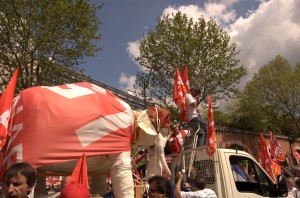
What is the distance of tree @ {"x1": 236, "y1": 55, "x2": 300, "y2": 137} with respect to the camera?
29481 mm

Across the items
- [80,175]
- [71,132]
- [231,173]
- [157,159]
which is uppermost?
[71,132]

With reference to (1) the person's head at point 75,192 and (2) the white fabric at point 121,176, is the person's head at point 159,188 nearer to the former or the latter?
(1) the person's head at point 75,192

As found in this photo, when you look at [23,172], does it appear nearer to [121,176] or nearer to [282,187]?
[121,176]

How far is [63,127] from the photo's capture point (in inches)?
171

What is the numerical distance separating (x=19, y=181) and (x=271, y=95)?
30116 millimetres

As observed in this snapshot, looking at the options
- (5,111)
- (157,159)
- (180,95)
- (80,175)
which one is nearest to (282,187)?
(157,159)

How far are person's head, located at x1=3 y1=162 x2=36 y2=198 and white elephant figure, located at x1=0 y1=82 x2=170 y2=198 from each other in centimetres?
144

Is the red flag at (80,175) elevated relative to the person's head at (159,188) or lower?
elevated

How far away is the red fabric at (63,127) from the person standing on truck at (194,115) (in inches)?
76.1

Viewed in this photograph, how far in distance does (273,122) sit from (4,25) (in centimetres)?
2530

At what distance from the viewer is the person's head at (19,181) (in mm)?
2636

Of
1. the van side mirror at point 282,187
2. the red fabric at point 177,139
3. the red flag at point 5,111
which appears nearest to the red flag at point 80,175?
the red flag at point 5,111

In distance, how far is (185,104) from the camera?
23.6ft

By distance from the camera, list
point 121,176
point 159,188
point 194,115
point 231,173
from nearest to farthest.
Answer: point 159,188 → point 121,176 → point 231,173 → point 194,115
